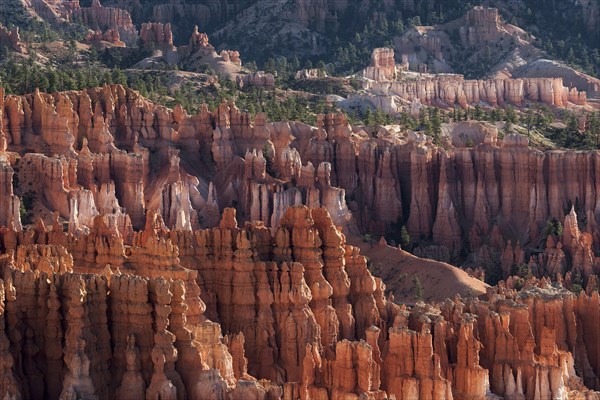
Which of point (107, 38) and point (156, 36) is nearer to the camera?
point (156, 36)

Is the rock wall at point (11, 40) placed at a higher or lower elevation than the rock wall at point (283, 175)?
higher

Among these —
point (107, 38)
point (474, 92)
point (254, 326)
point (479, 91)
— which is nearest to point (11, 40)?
point (107, 38)

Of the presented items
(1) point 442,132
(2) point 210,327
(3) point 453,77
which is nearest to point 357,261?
(2) point 210,327

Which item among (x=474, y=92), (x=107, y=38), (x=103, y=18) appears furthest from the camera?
(x=103, y=18)

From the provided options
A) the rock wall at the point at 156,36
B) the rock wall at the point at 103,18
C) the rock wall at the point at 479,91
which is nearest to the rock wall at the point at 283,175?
the rock wall at the point at 479,91

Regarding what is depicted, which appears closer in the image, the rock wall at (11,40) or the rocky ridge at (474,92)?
the rock wall at (11,40)

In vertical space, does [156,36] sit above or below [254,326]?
above

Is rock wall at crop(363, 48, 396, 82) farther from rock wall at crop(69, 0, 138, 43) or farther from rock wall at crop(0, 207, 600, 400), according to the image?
rock wall at crop(0, 207, 600, 400)

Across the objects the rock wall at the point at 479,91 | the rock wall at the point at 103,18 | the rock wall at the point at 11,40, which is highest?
the rock wall at the point at 11,40

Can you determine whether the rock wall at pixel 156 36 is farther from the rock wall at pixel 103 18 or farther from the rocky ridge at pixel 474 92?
the rock wall at pixel 103 18

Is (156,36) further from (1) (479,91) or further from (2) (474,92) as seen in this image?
(1) (479,91)

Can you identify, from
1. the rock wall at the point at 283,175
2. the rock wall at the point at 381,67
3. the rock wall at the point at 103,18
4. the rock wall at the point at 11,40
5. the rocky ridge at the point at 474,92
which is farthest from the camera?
the rock wall at the point at 103,18

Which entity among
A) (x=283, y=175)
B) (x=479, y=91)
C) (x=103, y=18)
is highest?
(x=103, y=18)
